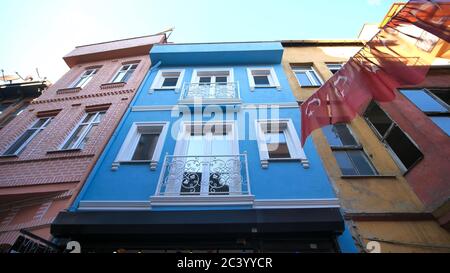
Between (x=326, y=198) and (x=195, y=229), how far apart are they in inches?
123

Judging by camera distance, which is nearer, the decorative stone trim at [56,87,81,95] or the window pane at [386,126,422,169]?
the window pane at [386,126,422,169]

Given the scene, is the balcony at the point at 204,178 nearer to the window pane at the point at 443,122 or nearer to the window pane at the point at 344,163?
the window pane at the point at 344,163

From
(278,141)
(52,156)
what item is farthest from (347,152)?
(52,156)

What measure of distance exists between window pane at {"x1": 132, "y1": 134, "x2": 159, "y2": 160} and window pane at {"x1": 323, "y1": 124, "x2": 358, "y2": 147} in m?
5.64

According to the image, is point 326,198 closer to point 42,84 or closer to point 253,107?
point 253,107

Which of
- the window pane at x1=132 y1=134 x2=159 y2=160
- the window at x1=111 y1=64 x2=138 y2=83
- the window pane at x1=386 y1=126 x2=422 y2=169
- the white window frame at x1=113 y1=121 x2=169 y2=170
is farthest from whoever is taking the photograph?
the window at x1=111 y1=64 x2=138 y2=83

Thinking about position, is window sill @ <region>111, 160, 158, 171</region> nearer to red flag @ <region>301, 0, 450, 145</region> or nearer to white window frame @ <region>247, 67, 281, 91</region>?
red flag @ <region>301, 0, 450, 145</region>

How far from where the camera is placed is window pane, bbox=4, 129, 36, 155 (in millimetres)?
7476

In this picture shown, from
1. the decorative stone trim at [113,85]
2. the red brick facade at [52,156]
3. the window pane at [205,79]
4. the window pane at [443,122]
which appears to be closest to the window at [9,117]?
the red brick facade at [52,156]

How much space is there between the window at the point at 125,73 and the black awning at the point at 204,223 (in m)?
7.13

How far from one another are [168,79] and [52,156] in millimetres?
5745

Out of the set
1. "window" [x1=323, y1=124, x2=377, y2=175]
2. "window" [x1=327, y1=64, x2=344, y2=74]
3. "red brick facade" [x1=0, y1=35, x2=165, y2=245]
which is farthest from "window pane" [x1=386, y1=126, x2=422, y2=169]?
"red brick facade" [x1=0, y1=35, x2=165, y2=245]

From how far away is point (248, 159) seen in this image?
6.39 metres
